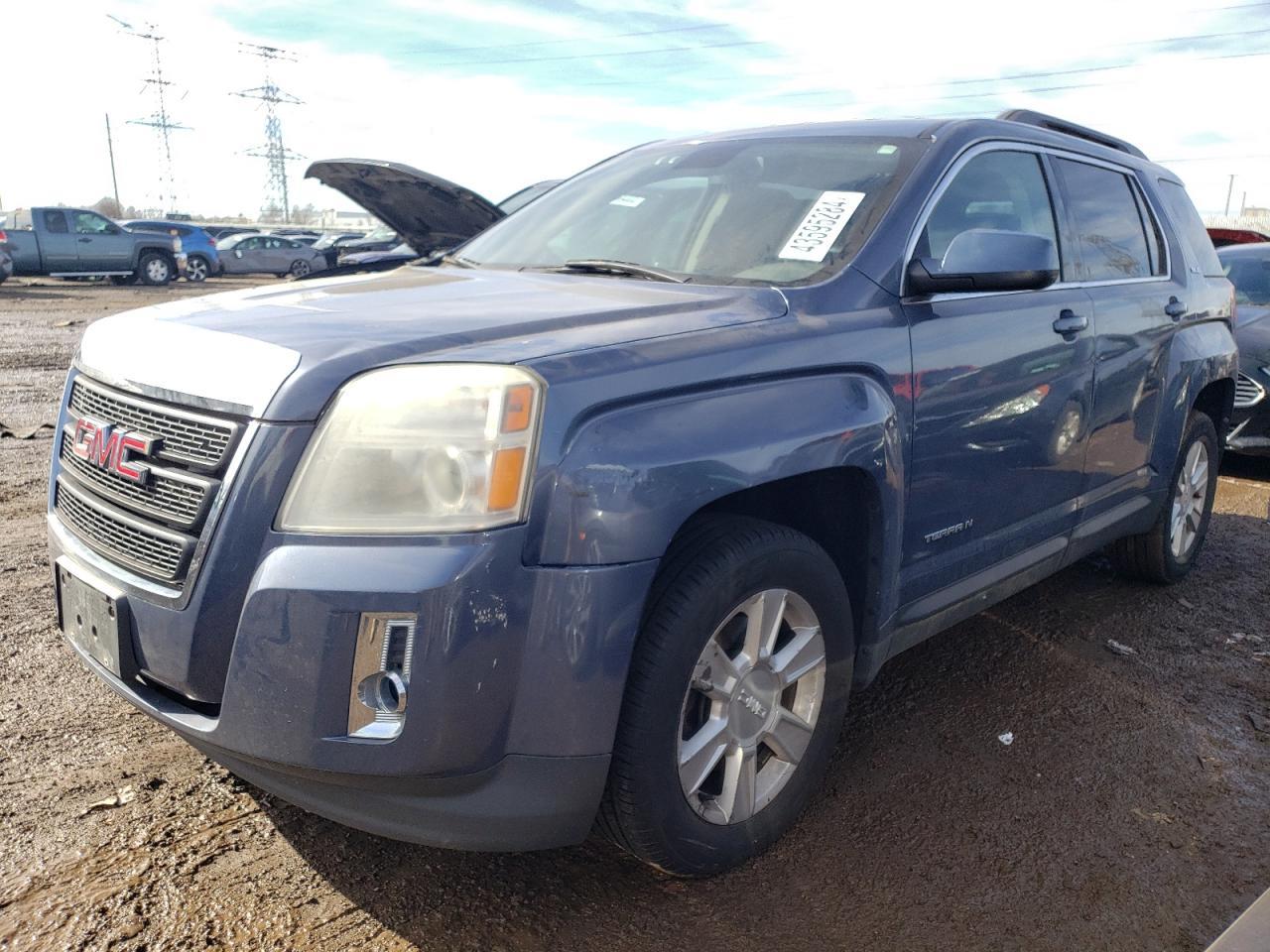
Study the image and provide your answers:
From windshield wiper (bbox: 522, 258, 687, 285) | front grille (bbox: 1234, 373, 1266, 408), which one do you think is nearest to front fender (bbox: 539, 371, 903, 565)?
windshield wiper (bbox: 522, 258, 687, 285)

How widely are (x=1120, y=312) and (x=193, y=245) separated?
26383 millimetres

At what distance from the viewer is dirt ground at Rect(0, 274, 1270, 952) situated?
2287mm

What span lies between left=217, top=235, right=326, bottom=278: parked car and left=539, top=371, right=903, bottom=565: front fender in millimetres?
28413

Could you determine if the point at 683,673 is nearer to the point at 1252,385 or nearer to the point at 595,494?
the point at 595,494

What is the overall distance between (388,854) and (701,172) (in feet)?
7.36

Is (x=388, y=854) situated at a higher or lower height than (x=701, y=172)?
lower

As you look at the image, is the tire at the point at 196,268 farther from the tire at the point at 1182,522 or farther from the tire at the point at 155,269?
the tire at the point at 1182,522

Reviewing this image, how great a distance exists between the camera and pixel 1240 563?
17.0 feet

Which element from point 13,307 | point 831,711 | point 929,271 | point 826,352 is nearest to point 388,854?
point 831,711

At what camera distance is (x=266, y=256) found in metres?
29.7

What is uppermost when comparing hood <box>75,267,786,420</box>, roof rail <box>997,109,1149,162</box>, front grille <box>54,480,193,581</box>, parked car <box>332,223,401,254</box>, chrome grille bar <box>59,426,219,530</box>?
roof rail <box>997,109,1149,162</box>

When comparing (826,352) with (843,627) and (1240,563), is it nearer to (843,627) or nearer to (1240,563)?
(843,627)

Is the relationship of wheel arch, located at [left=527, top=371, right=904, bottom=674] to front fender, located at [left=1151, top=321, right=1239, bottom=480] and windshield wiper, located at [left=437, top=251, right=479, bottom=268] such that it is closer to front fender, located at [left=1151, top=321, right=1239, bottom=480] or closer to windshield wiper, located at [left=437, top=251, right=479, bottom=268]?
windshield wiper, located at [left=437, top=251, right=479, bottom=268]

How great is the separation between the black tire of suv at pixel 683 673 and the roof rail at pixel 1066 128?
2.11 metres
